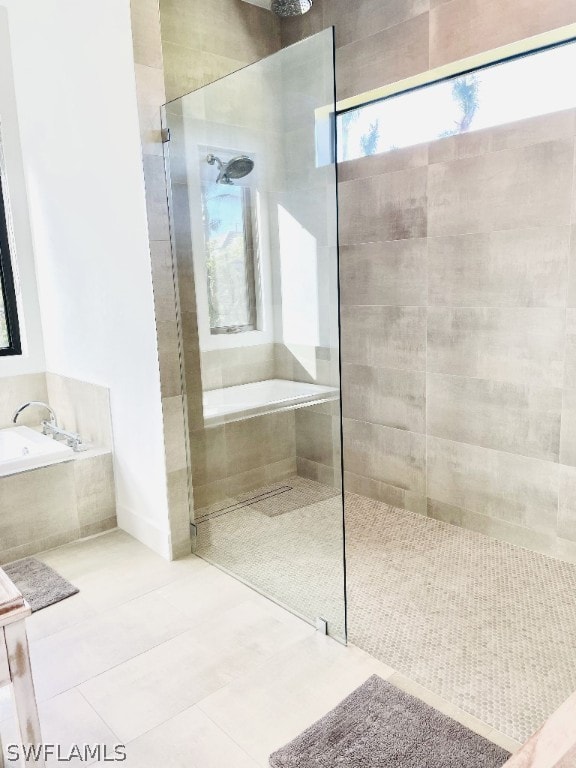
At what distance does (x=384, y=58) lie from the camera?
9.55 feet

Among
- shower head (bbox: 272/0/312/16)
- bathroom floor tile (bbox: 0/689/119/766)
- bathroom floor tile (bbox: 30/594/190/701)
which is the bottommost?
bathroom floor tile (bbox: 0/689/119/766)

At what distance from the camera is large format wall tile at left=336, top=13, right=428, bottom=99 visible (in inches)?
108

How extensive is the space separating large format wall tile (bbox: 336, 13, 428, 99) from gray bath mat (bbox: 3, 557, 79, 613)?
292cm

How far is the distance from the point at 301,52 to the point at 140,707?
2288mm

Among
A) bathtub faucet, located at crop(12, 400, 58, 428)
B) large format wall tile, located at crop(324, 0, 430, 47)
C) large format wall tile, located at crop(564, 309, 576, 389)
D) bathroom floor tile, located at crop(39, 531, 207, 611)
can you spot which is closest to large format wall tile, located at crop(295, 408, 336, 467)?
bathroom floor tile, located at crop(39, 531, 207, 611)

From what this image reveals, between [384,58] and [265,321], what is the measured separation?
62.8 inches

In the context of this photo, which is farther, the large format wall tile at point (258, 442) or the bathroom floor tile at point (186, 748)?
the large format wall tile at point (258, 442)

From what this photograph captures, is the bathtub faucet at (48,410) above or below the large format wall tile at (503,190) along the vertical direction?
below

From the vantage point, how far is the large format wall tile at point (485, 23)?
7.58ft

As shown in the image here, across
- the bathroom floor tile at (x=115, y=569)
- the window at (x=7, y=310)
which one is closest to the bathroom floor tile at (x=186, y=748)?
the bathroom floor tile at (x=115, y=569)

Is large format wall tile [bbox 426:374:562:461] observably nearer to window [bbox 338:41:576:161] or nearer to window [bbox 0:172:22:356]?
window [bbox 338:41:576:161]

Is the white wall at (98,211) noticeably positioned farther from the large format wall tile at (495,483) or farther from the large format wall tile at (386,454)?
the large format wall tile at (495,483)

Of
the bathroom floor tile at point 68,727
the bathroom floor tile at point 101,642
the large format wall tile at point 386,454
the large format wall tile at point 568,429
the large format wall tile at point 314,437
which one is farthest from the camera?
the large format wall tile at point 386,454

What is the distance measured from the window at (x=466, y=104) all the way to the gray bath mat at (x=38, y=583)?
2672mm
